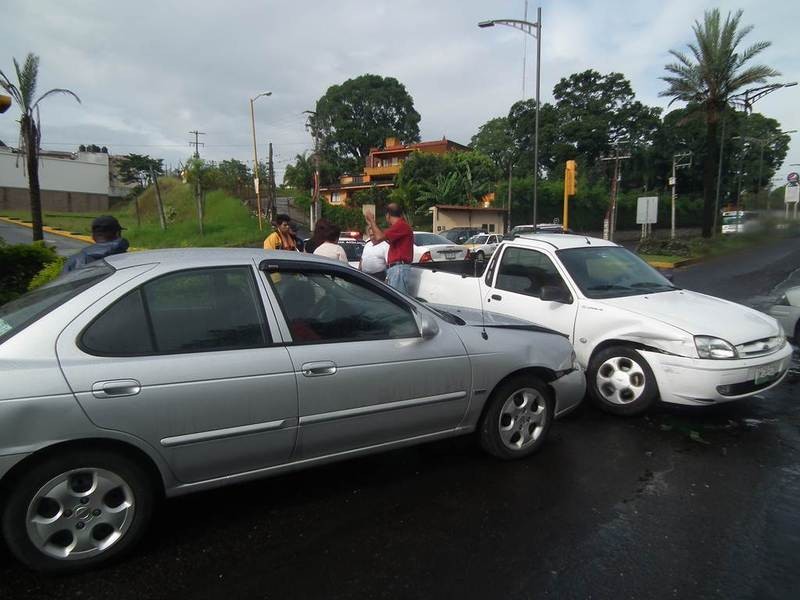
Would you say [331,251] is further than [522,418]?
Yes

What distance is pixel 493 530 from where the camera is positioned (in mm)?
2980

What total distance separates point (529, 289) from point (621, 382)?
1.37 m

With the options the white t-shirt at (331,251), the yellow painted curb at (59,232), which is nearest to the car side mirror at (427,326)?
the white t-shirt at (331,251)

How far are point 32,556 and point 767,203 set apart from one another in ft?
80.8

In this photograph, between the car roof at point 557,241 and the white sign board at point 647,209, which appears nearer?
the car roof at point 557,241

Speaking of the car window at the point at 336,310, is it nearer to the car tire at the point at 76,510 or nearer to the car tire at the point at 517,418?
the car tire at the point at 517,418

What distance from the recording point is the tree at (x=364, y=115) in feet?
244

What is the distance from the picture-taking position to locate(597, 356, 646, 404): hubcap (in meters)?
4.63

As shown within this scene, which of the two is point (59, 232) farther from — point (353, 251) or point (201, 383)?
point (201, 383)

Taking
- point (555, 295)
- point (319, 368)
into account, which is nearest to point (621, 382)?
point (555, 295)

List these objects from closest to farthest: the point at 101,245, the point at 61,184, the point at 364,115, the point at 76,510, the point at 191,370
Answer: the point at 76,510
the point at 191,370
the point at 101,245
the point at 61,184
the point at 364,115

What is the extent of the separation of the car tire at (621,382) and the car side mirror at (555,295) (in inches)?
23.5

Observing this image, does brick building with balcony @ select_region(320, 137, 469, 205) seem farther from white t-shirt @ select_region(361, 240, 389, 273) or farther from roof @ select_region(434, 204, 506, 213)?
white t-shirt @ select_region(361, 240, 389, 273)

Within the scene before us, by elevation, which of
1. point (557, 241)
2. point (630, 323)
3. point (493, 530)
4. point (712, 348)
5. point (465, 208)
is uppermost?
point (465, 208)
